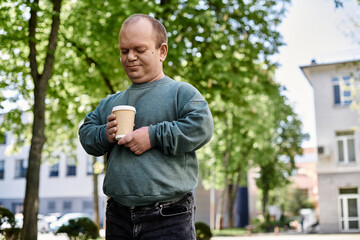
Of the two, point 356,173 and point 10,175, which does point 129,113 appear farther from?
point 10,175

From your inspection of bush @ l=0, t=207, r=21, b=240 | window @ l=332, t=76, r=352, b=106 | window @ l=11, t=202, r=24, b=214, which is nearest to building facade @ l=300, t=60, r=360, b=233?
window @ l=332, t=76, r=352, b=106

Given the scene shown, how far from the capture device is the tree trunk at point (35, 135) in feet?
39.9

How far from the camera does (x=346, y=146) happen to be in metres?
35.1

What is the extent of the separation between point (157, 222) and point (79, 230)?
12.9 metres

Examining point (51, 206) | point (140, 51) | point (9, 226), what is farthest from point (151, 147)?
point (51, 206)

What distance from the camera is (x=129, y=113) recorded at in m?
2.60

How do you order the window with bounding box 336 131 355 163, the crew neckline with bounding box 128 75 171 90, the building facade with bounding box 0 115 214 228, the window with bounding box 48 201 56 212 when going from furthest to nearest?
the window with bounding box 48 201 56 212, the building facade with bounding box 0 115 214 228, the window with bounding box 336 131 355 163, the crew neckline with bounding box 128 75 171 90

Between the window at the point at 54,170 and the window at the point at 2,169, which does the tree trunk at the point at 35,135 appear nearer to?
the window at the point at 54,170

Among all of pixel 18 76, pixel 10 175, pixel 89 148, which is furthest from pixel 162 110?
pixel 10 175

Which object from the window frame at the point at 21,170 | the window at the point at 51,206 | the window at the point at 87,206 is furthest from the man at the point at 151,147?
the window frame at the point at 21,170

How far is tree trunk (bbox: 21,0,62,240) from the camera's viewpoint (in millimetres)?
12172

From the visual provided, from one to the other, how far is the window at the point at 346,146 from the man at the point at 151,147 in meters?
34.1

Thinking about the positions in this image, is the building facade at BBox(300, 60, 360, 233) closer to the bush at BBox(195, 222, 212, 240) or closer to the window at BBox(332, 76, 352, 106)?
the window at BBox(332, 76, 352, 106)

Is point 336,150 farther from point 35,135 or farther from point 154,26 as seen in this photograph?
point 154,26
